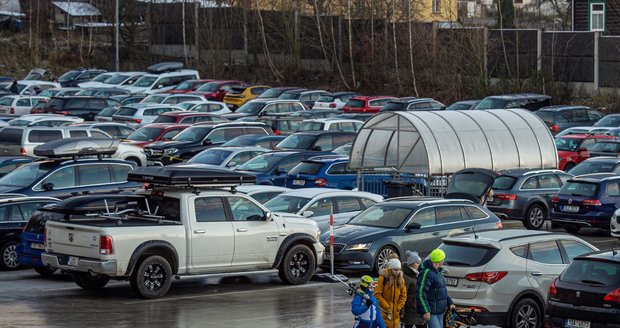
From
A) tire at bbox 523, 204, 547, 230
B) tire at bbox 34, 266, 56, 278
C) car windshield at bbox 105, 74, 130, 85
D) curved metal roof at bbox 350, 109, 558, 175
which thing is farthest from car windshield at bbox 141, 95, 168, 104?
tire at bbox 34, 266, 56, 278

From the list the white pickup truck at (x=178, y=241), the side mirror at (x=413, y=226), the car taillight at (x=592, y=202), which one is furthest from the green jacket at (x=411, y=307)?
the car taillight at (x=592, y=202)

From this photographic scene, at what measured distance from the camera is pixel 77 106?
48.9 meters

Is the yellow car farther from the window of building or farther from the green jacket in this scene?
the green jacket

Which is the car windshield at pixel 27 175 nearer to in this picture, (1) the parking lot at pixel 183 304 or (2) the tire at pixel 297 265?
(1) the parking lot at pixel 183 304

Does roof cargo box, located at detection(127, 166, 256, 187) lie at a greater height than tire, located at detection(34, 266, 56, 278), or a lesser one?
greater

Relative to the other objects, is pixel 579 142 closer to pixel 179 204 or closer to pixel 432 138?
pixel 432 138

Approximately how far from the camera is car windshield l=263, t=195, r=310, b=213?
24.0 m

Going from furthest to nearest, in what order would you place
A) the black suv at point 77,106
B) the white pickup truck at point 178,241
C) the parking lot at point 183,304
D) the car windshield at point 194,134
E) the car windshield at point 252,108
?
the car windshield at point 252,108 → the black suv at point 77,106 → the car windshield at point 194,134 → the white pickup truck at point 178,241 → the parking lot at point 183,304

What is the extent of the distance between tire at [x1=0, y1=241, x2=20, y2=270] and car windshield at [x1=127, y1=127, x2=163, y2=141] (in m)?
16.3

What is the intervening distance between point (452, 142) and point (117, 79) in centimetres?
3704

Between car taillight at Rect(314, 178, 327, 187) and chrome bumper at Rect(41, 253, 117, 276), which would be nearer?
chrome bumper at Rect(41, 253, 117, 276)

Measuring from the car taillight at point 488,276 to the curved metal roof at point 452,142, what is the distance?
1219 centimetres

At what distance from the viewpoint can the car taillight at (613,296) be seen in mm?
14062

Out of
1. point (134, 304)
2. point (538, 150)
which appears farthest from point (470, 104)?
point (134, 304)
